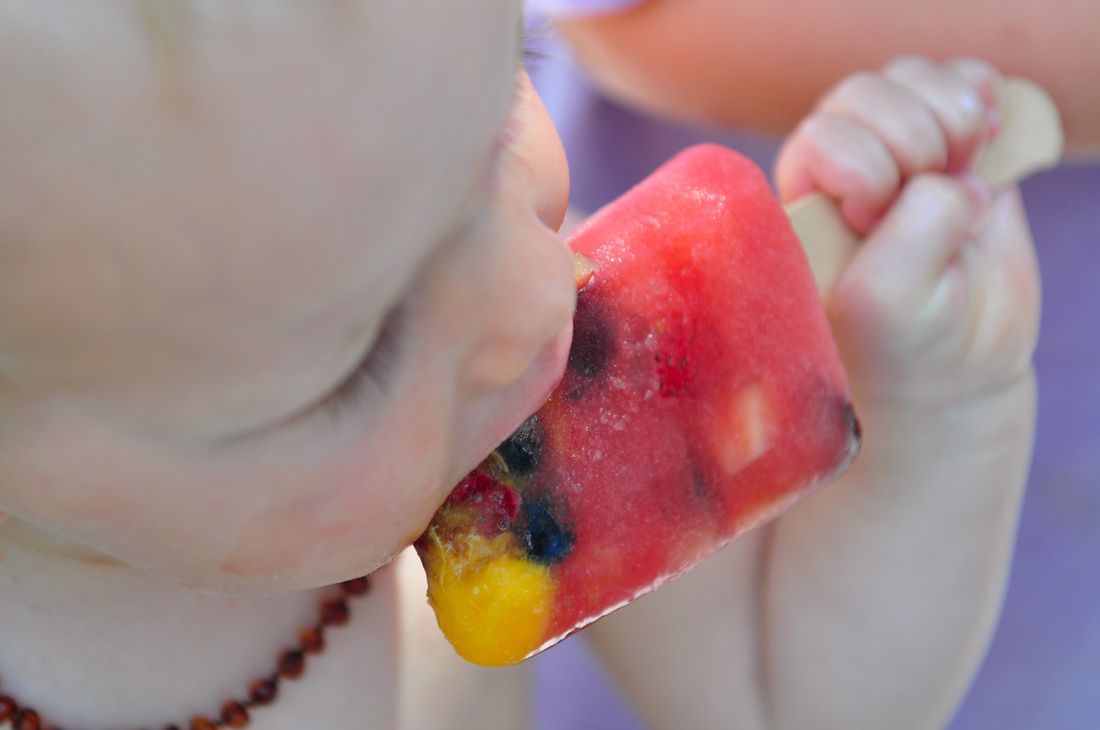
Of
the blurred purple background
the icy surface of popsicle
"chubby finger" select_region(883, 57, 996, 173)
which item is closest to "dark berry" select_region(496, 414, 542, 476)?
the icy surface of popsicle

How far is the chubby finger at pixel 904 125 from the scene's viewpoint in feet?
2.15

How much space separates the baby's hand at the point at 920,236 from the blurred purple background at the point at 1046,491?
0.35m

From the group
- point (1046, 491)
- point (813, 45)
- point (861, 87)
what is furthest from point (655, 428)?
point (1046, 491)

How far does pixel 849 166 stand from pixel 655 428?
0.26m

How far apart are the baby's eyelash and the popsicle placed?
0.37 feet

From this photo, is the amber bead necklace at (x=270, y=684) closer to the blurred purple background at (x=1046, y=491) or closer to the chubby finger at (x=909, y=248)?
the chubby finger at (x=909, y=248)

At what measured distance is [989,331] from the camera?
678mm

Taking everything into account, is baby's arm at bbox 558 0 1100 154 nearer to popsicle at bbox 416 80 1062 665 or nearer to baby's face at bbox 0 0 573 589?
popsicle at bbox 416 80 1062 665

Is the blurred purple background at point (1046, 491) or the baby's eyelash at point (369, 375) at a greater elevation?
the baby's eyelash at point (369, 375)

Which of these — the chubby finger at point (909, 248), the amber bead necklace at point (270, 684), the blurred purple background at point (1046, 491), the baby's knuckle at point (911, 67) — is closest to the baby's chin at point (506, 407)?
the amber bead necklace at point (270, 684)

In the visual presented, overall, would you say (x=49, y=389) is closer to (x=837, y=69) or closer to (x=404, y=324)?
(x=404, y=324)

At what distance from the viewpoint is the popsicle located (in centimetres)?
43

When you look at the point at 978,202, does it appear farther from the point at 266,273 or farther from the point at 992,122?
the point at 266,273

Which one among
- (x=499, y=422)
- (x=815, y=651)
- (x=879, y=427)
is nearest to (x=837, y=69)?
(x=879, y=427)
